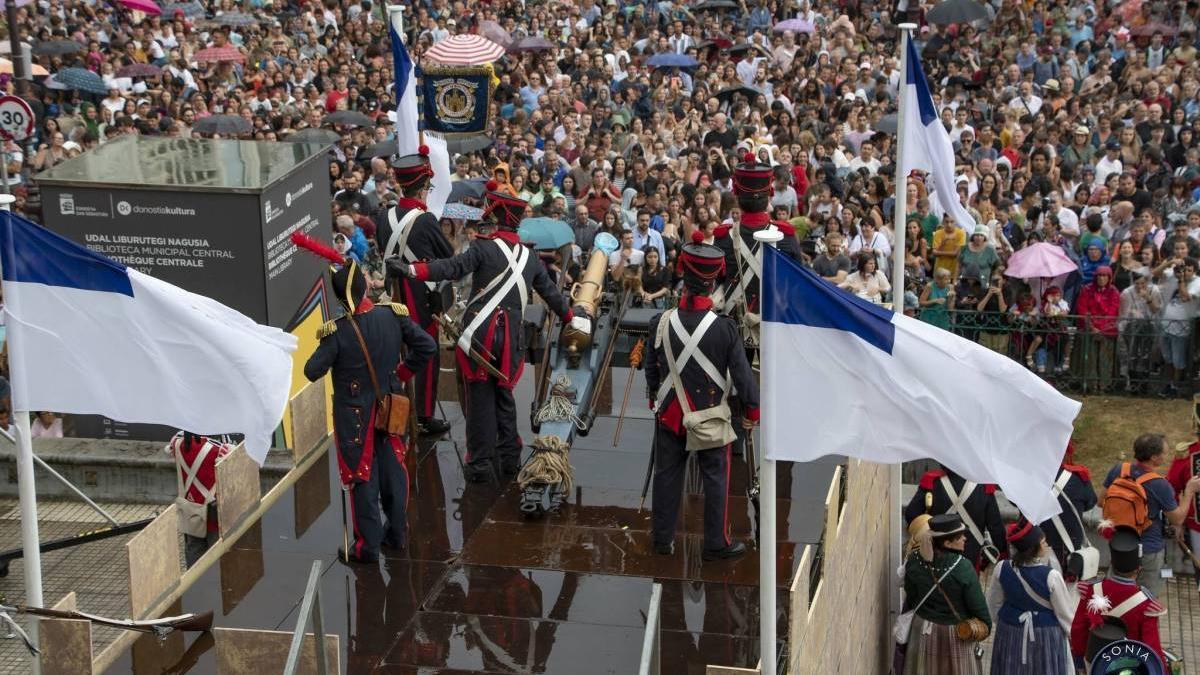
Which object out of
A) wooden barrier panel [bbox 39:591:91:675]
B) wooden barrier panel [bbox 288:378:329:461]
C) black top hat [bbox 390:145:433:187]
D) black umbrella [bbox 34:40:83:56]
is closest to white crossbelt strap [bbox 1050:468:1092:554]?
black top hat [bbox 390:145:433:187]

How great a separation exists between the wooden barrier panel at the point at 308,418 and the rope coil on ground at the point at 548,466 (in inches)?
61.0

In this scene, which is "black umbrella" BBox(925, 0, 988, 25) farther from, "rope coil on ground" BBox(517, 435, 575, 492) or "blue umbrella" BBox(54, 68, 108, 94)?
"rope coil on ground" BBox(517, 435, 575, 492)

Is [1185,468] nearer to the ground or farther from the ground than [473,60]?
nearer to the ground

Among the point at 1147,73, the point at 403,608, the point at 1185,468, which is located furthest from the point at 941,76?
the point at 403,608

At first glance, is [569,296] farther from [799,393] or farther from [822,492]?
[799,393]

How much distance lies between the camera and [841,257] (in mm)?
16141

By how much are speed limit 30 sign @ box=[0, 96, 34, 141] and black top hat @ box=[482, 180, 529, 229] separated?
291 inches

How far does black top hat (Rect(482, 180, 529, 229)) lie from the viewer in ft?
37.5

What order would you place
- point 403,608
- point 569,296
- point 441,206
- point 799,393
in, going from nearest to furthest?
point 799,393 → point 403,608 → point 569,296 → point 441,206

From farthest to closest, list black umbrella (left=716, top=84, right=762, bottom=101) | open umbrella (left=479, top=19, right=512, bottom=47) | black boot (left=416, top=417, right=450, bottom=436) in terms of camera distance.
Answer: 1. open umbrella (left=479, top=19, right=512, bottom=47)
2. black umbrella (left=716, top=84, right=762, bottom=101)
3. black boot (left=416, top=417, right=450, bottom=436)

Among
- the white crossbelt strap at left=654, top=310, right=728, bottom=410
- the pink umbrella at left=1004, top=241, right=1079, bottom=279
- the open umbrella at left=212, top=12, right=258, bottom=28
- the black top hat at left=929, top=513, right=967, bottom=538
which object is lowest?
the black top hat at left=929, top=513, right=967, bottom=538

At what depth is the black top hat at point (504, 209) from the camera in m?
11.4

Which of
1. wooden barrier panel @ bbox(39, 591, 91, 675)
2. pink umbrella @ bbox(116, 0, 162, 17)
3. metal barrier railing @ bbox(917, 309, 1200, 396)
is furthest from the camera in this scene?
pink umbrella @ bbox(116, 0, 162, 17)

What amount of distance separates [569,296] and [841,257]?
3.95m
